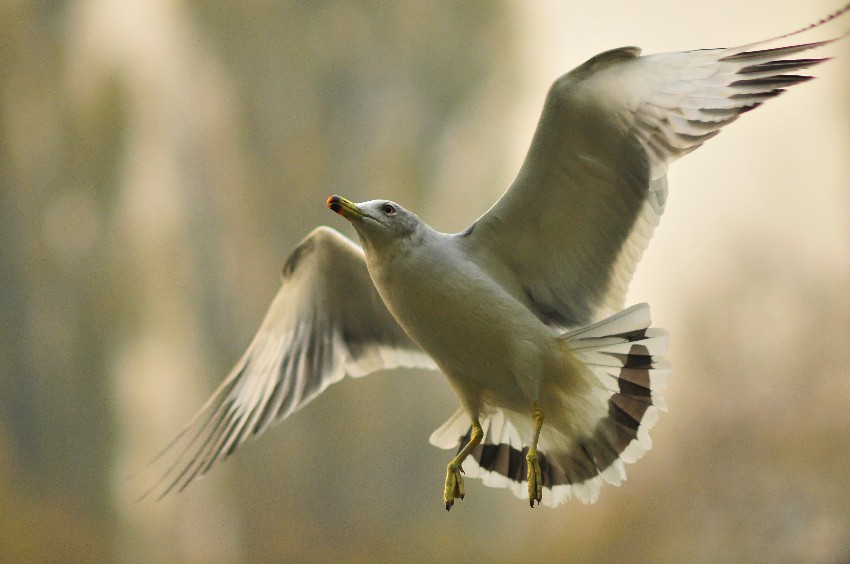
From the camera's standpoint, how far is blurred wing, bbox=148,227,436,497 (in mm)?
1846

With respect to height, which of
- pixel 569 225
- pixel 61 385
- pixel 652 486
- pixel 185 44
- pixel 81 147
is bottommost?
pixel 652 486

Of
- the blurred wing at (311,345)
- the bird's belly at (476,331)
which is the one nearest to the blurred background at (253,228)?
the blurred wing at (311,345)

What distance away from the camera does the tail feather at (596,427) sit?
146 cm

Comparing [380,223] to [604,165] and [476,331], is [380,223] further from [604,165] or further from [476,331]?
[604,165]

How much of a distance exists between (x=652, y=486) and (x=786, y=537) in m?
0.50

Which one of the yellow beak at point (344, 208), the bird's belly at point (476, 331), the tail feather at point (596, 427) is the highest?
the yellow beak at point (344, 208)

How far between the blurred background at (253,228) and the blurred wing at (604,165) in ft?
5.34

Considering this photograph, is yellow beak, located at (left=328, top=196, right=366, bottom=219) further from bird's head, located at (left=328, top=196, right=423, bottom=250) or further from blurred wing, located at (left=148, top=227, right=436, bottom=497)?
blurred wing, located at (left=148, top=227, right=436, bottom=497)

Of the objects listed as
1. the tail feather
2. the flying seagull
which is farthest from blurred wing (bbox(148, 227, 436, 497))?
the tail feather

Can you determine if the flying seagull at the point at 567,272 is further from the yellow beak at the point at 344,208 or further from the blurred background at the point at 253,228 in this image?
the blurred background at the point at 253,228

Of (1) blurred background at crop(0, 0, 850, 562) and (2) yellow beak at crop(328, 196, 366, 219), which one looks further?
(1) blurred background at crop(0, 0, 850, 562)

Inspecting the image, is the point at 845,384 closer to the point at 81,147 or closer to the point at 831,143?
the point at 831,143

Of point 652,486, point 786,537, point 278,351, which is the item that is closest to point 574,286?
point 278,351

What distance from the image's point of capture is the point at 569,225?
158 centimetres
